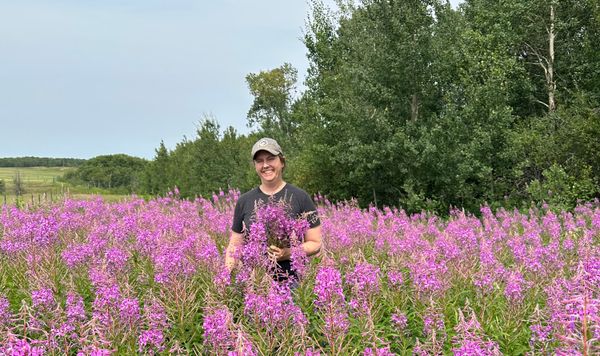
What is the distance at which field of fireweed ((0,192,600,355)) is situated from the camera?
296cm

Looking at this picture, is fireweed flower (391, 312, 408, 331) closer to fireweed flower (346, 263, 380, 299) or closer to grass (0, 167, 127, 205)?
fireweed flower (346, 263, 380, 299)

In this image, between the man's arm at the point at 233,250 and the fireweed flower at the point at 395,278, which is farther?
the fireweed flower at the point at 395,278

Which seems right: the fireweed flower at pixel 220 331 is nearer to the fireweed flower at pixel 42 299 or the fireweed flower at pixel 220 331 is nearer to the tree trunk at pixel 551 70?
the fireweed flower at pixel 42 299

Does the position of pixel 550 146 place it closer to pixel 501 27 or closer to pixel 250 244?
pixel 501 27

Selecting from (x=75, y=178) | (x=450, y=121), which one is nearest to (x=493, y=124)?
(x=450, y=121)

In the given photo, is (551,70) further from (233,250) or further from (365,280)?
(233,250)

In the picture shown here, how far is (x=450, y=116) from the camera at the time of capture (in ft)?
56.4

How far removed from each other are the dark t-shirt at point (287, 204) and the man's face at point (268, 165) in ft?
0.54

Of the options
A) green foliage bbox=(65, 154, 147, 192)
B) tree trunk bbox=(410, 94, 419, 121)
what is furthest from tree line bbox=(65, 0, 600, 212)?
green foliage bbox=(65, 154, 147, 192)

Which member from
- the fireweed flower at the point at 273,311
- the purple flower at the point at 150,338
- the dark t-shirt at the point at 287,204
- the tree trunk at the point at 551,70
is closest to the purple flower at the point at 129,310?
the purple flower at the point at 150,338

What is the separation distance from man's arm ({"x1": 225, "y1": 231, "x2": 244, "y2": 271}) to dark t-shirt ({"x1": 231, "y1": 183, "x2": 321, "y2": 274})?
0.08m

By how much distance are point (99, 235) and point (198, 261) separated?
236 cm

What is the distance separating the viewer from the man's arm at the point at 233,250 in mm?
4028

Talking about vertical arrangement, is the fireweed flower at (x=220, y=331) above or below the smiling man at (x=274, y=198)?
below
